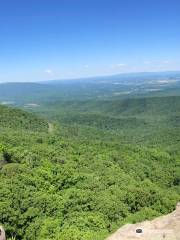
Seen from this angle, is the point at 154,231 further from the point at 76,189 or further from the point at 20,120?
the point at 20,120

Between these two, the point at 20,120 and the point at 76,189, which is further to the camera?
the point at 20,120

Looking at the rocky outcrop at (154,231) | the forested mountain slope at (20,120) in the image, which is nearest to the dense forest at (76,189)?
the rocky outcrop at (154,231)

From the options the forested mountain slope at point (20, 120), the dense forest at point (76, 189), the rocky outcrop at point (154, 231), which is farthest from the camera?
the forested mountain slope at point (20, 120)

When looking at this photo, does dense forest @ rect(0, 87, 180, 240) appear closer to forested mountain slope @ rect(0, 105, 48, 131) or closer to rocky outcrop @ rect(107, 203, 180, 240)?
rocky outcrop @ rect(107, 203, 180, 240)

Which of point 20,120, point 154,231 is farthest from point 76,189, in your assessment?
point 20,120

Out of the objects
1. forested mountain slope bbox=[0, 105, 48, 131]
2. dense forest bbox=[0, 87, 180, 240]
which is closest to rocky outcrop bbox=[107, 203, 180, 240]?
dense forest bbox=[0, 87, 180, 240]

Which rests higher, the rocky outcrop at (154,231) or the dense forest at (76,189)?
the rocky outcrop at (154,231)

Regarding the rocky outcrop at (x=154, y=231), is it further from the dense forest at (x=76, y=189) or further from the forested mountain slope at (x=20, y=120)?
the forested mountain slope at (x=20, y=120)

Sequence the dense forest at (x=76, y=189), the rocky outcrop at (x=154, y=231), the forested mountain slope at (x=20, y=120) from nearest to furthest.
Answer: the rocky outcrop at (x=154, y=231)
the dense forest at (x=76, y=189)
the forested mountain slope at (x=20, y=120)
